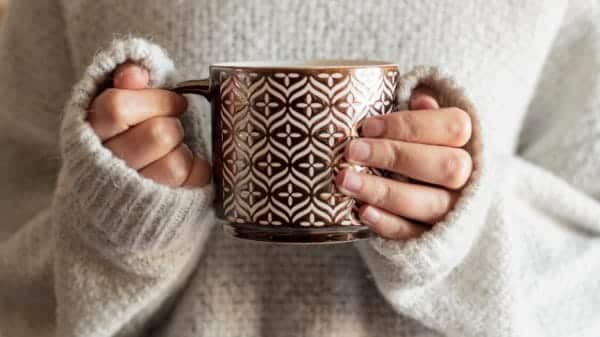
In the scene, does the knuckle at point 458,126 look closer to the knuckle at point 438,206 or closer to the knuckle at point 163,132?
the knuckle at point 438,206

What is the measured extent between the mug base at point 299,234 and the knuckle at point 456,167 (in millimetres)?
78

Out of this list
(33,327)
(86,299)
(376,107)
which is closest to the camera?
(376,107)

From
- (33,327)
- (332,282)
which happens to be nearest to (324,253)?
(332,282)

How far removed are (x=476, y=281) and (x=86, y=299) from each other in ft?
1.18

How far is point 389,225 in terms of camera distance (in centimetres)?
62

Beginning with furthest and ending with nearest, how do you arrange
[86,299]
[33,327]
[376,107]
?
[33,327] < [86,299] < [376,107]

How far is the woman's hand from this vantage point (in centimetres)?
58

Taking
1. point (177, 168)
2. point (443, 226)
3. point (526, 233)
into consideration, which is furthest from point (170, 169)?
point (526, 233)

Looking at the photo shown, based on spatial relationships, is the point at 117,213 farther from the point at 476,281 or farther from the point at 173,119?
the point at 476,281

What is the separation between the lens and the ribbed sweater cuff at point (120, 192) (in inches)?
24.3

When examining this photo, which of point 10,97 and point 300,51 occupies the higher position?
point 300,51

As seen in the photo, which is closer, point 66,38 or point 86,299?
point 86,299

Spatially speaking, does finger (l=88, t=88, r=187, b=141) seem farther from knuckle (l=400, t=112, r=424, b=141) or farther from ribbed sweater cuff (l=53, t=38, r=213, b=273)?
knuckle (l=400, t=112, r=424, b=141)

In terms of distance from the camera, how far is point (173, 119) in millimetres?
628
